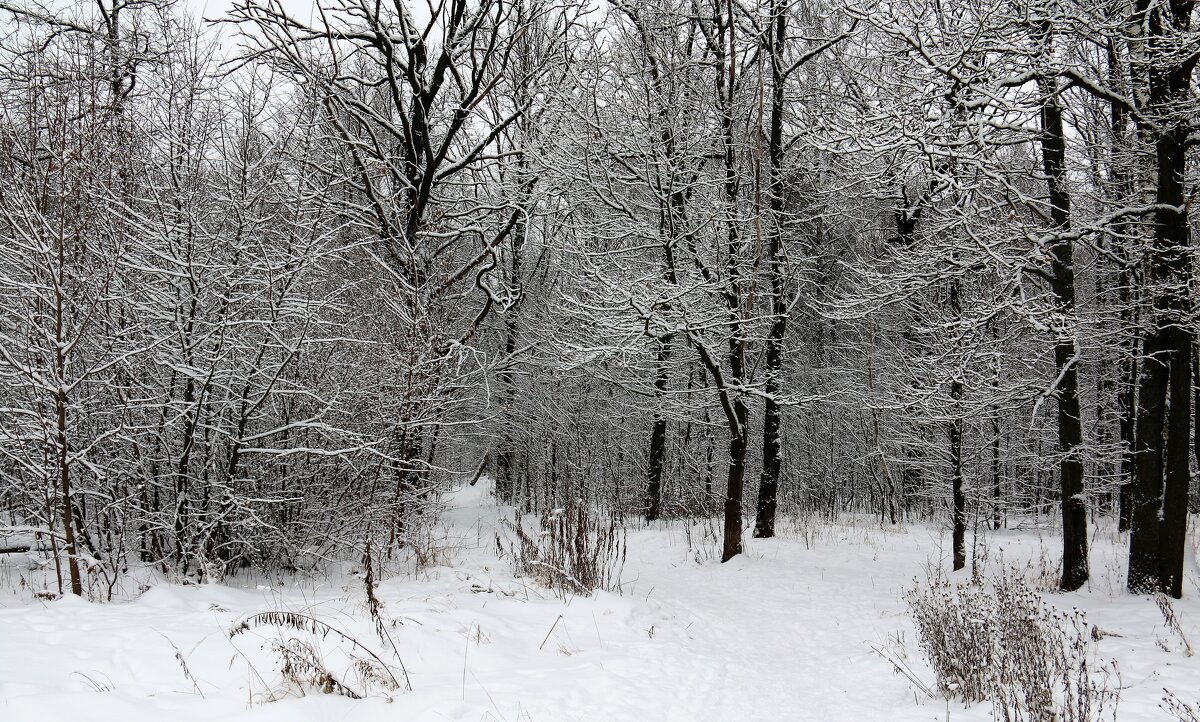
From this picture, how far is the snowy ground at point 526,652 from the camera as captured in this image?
3256 mm

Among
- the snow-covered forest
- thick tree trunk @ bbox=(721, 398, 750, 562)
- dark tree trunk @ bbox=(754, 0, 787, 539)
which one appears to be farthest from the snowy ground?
dark tree trunk @ bbox=(754, 0, 787, 539)

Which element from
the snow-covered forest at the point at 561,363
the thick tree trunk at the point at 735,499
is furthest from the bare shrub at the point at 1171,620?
the thick tree trunk at the point at 735,499

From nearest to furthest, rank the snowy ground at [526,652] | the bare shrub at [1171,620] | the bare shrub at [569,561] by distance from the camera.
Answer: the snowy ground at [526,652] < the bare shrub at [1171,620] < the bare shrub at [569,561]

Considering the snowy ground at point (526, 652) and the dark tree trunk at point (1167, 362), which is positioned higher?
the dark tree trunk at point (1167, 362)

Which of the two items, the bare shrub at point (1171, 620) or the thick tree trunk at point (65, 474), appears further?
the bare shrub at point (1171, 620)

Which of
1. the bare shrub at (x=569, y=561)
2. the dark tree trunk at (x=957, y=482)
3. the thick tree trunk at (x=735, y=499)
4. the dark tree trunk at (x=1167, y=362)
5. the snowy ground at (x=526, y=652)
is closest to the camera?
the snowy ground at (x=526, y=652)

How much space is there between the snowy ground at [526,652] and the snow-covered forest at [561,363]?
39 mm

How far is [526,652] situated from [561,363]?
5.93 m

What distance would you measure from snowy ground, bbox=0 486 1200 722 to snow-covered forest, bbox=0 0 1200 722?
39 mm

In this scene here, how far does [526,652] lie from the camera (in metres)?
4.80

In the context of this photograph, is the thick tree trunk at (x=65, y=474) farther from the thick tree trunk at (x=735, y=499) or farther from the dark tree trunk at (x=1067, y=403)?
the dark tree trunk at (x=1067, y=403)

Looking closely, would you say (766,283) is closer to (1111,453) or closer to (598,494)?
(1111,453)

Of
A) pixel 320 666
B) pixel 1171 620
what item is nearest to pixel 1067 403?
pixel 1171 620

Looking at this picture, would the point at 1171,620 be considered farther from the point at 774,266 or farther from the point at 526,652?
the point at 774,266
